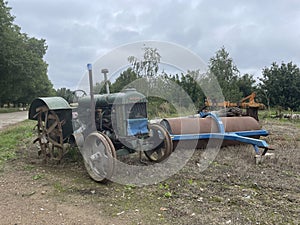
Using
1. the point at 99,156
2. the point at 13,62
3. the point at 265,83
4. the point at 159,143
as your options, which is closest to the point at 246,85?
the point at 265,83

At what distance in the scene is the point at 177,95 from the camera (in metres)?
8.01

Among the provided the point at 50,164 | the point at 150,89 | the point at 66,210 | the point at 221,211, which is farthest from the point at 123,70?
the point at 221,211

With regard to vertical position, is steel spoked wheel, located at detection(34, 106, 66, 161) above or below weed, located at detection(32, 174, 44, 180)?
above

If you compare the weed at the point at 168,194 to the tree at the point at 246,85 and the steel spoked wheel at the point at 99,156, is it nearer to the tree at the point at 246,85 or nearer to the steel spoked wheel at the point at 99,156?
the steel spoked wheel at the point at 99,156

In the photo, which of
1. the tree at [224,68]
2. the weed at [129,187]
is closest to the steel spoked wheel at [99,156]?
the weed at [129,187]

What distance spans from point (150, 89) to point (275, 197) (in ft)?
12.1

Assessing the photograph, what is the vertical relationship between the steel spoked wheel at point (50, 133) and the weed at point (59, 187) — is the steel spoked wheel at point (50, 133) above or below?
above

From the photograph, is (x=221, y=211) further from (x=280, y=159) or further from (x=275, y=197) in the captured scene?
(x=280, y=159)

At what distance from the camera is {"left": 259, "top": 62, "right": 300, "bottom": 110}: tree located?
A: 22.7m

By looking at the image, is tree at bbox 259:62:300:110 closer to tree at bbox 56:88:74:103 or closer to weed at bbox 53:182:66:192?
tree at bbox 56:88:74:103

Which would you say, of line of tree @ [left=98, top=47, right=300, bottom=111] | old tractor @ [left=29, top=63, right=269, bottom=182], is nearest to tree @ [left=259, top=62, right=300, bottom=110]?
line of tree @ [left=98, top=47, right=300, bottom=111]

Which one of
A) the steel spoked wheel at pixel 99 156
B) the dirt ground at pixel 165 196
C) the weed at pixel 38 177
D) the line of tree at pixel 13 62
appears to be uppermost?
the line of tree at pixel 13 62

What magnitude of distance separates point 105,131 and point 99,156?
Answer: 763 mm

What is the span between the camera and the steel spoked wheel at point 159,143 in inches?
210
